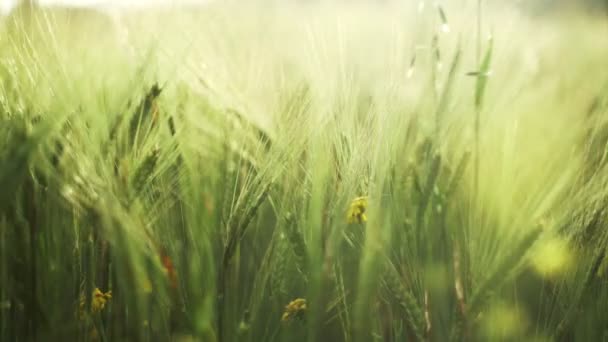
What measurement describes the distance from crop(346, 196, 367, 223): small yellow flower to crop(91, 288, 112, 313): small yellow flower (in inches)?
9.0

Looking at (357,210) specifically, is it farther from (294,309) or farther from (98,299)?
(98,299)

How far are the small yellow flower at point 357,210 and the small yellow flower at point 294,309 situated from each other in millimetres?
86

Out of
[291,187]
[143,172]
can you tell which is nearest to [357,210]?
[291,187]

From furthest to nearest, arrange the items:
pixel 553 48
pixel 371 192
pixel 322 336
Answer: pixel 553 48
pixel 322 336
pixel 371 192

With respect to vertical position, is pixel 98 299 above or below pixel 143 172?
below

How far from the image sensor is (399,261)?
63 centimetres

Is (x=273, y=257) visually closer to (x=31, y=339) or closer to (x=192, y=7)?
(x=31, y=339)

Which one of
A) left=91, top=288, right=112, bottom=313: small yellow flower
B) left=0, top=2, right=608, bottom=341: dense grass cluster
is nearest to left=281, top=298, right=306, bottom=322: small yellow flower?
left=0, top=2, right=608, bottom=341: dense grass cluster

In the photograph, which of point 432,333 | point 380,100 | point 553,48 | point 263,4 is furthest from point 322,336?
point 553,48

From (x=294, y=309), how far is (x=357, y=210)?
11cm

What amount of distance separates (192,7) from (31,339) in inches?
16.4

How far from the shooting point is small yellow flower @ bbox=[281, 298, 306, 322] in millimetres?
605

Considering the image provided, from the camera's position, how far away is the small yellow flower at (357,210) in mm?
627

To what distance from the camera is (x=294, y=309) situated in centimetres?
61
